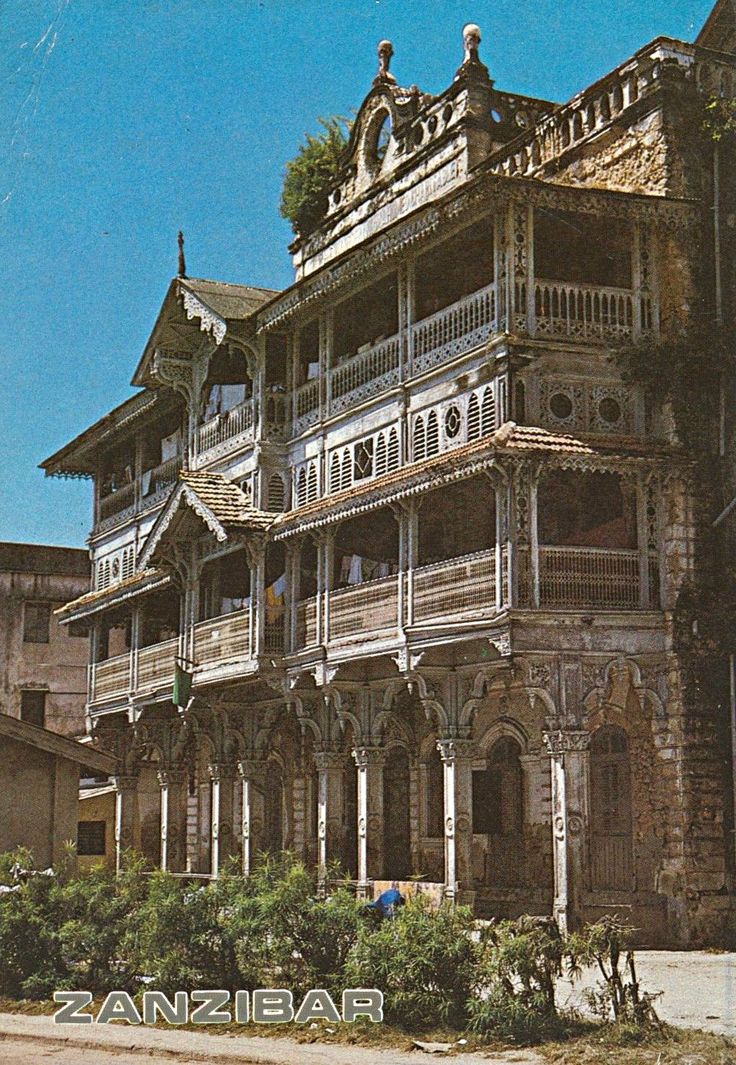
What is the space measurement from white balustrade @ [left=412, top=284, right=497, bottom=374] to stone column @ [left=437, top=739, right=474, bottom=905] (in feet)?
19.7

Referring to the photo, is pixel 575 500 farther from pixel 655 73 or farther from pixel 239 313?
pixel 239 313

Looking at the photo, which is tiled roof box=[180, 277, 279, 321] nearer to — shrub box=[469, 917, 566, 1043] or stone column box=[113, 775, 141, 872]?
stone column box=[113, 775, 141, 872]

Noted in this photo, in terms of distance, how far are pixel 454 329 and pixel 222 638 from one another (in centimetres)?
850

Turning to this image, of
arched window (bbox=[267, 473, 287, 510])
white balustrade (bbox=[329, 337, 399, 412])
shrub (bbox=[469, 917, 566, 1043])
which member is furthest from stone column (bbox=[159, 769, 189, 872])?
shrub (bbox=[469, 917, 566, 1043])

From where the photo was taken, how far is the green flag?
30859 mm

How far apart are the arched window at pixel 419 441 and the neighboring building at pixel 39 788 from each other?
23.5 ft

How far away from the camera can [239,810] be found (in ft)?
112

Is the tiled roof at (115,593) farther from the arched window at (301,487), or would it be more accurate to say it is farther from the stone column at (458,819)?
the stone column at (458,819)

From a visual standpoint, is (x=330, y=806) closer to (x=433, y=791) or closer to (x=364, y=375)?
(x=433, y=791)

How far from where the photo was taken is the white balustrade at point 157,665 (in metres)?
32.9

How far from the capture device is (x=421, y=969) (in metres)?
14.1

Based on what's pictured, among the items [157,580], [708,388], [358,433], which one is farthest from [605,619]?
[157,580]

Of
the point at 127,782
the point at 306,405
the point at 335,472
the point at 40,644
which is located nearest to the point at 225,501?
the point at 306,405

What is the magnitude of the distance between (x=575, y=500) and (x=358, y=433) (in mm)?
4419
